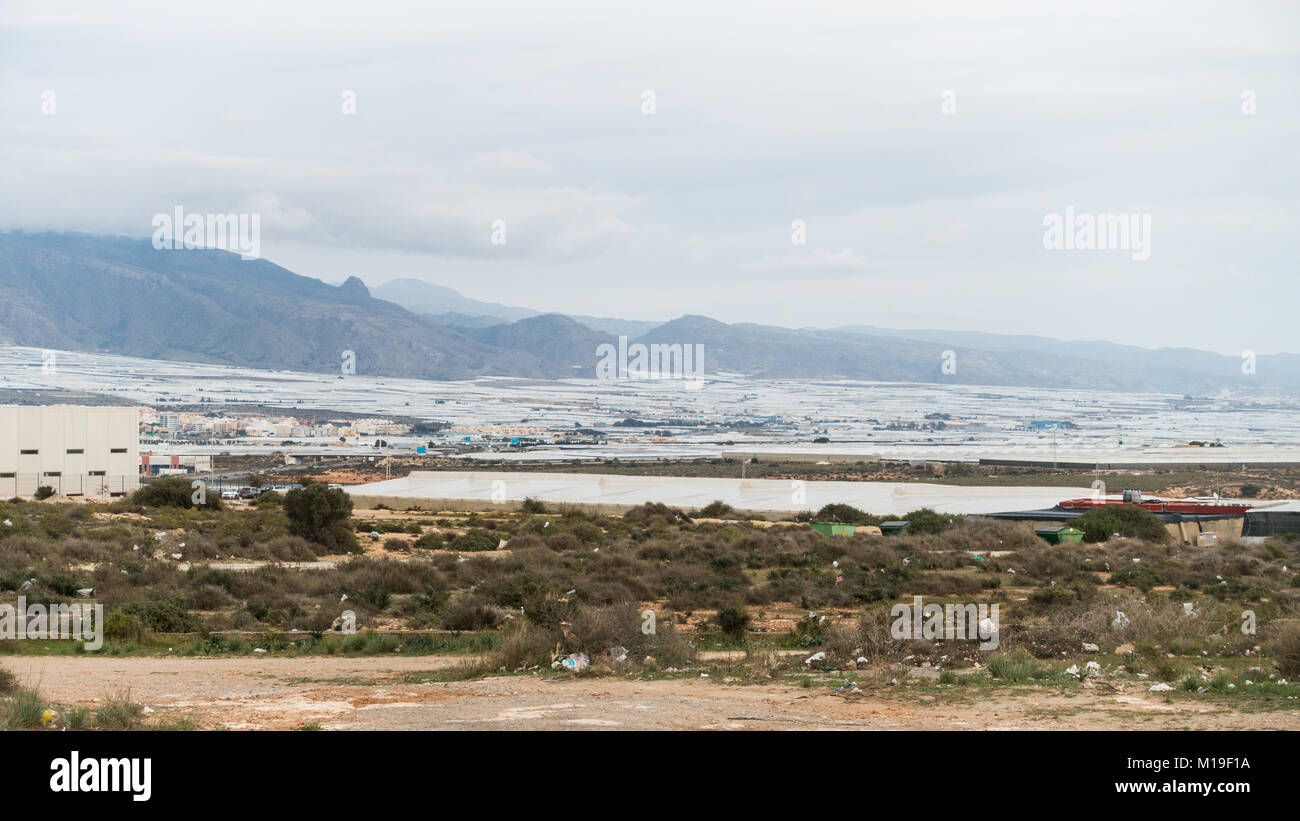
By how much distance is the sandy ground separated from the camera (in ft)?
34.8

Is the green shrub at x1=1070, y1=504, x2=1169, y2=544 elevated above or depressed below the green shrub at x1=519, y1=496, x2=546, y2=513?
above

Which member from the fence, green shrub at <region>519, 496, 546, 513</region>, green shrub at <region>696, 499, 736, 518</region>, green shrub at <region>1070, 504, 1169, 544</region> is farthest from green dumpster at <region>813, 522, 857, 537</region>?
the fence

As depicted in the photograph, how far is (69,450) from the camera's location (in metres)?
60.2

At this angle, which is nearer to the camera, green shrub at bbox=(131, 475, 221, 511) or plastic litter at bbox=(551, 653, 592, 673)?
plastic litter at bbox=(551, 653, 592, 673)

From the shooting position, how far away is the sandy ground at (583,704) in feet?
34.8

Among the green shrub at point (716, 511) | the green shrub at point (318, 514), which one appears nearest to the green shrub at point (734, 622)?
the green shrub at point (318, 514)

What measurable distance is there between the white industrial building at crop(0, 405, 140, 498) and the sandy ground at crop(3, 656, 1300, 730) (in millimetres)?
48910

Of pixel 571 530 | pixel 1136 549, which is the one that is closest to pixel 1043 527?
pixel 1136 549

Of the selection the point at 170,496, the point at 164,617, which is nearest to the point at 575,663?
the point at 164,617

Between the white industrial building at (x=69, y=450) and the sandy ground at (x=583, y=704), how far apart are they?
48.9m

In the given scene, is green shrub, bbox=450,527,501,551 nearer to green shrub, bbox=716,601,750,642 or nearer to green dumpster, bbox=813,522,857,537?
green dumpster, bbox=813,522,857,537

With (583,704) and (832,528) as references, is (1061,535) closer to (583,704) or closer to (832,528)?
(832,528)

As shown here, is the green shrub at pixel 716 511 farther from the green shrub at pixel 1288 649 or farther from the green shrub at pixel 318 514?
the green shrub at pixel 1288 649

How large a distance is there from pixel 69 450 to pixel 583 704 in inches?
2225
